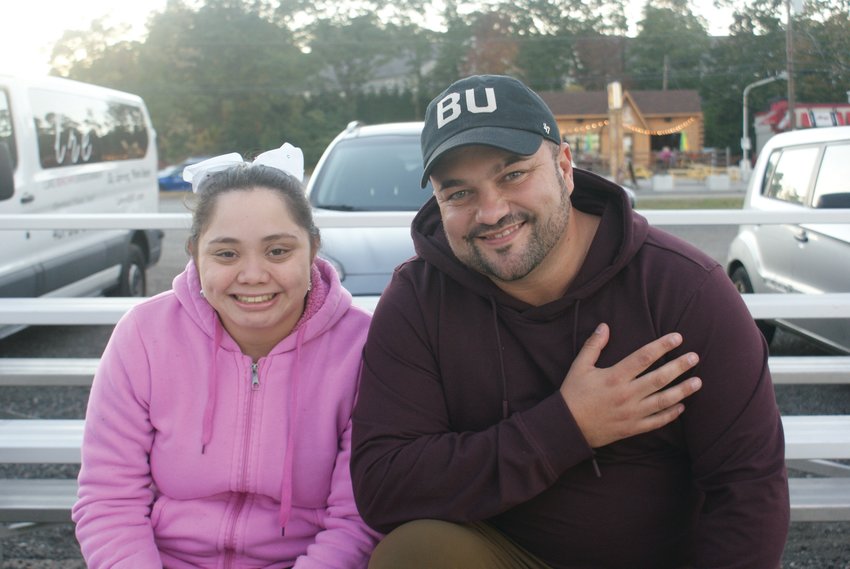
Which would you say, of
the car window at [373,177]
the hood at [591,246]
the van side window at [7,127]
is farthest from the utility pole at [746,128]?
the van side window at [7,127]

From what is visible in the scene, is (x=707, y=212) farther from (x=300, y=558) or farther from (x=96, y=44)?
(x=96, y=44)

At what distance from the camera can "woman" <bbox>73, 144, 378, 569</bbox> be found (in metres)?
2.11

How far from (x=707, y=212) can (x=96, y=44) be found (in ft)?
187

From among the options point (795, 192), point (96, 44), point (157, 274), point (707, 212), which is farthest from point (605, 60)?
point (707, 212)

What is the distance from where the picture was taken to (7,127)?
6.30 metres

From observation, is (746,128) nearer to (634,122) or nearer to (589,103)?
(589,103)

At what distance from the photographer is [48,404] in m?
5.30

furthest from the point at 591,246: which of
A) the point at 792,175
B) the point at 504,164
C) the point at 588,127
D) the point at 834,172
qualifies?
the point at 588,127

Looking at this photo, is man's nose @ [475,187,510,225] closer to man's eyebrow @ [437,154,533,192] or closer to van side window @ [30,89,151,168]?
man's eyebrow @ [437,154,533,192]

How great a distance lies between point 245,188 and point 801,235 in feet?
14.6

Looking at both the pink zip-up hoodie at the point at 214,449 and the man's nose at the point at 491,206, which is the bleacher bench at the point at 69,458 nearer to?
the pink zip-up hoodie at the point at 214,449

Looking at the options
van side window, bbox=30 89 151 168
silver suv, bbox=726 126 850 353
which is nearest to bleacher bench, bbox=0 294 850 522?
silver suv, bbox=726 126 850 353

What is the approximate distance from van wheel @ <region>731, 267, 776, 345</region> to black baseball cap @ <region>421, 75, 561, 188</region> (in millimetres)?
4662

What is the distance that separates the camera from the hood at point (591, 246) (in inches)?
78.4
